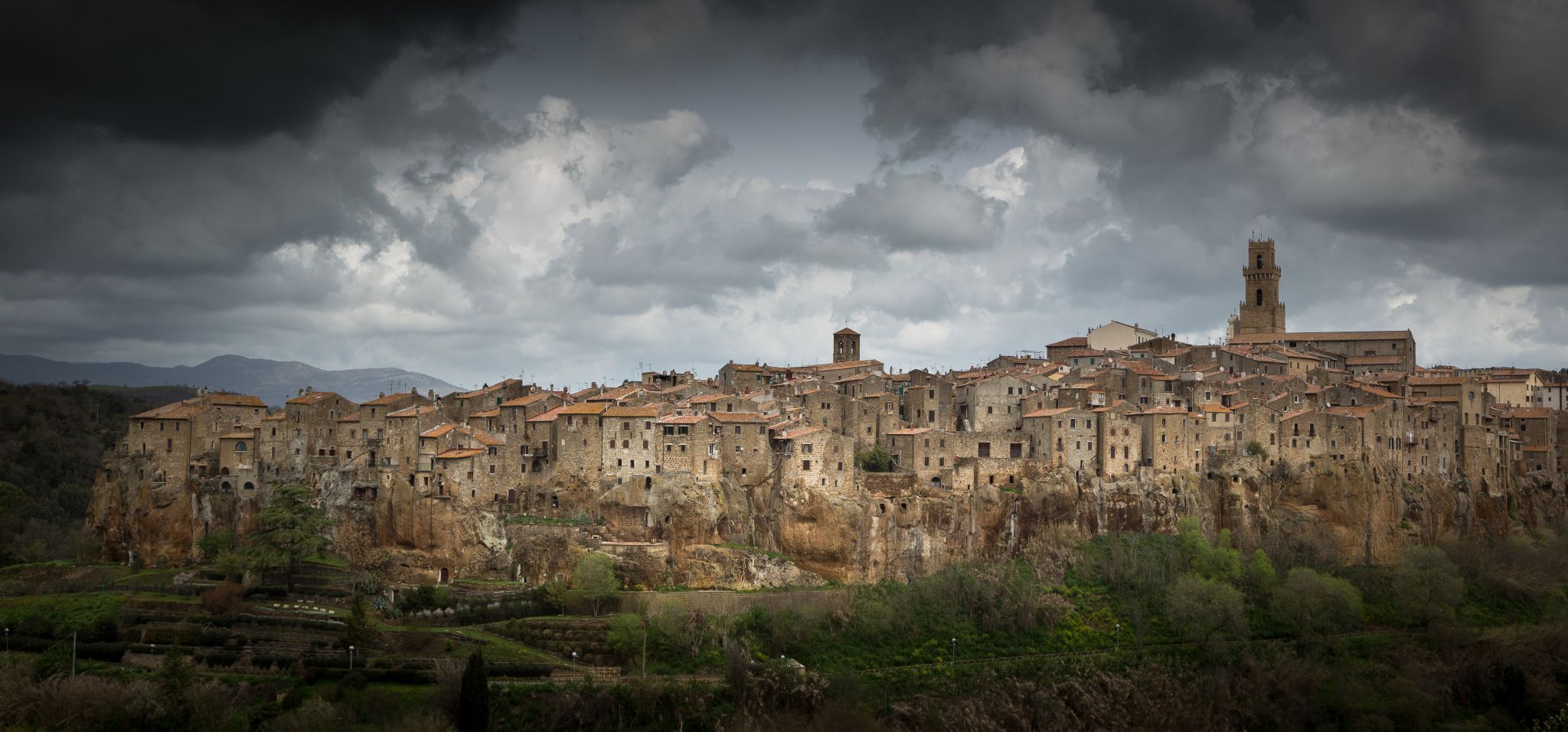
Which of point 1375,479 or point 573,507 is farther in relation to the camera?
point 1375,479

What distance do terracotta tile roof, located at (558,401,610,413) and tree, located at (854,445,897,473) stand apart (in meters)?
12.8

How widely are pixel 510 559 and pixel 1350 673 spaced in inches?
1500

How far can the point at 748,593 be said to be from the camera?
5509 centimetres

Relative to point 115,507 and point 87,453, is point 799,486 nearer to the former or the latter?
point 115,507

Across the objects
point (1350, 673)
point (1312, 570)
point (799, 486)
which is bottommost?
point (1350, 673)

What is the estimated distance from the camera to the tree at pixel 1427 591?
59.9 metres

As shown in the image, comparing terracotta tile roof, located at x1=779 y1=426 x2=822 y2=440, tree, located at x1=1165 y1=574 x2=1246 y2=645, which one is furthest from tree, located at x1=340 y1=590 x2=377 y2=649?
tree, located at x1=1165 y1=574 x2=1246 y2=645

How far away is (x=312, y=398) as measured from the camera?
202 ft

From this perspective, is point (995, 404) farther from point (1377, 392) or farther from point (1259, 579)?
point (1377, 392)

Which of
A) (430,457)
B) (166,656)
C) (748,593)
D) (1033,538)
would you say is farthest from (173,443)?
(1033,538)

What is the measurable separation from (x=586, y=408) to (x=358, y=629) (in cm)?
1571

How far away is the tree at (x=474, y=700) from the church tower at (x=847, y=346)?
42.8m

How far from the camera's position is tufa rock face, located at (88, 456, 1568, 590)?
5619 cm

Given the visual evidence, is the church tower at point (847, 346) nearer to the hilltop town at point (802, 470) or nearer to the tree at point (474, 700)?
the hilltop town at point (802, 470)
